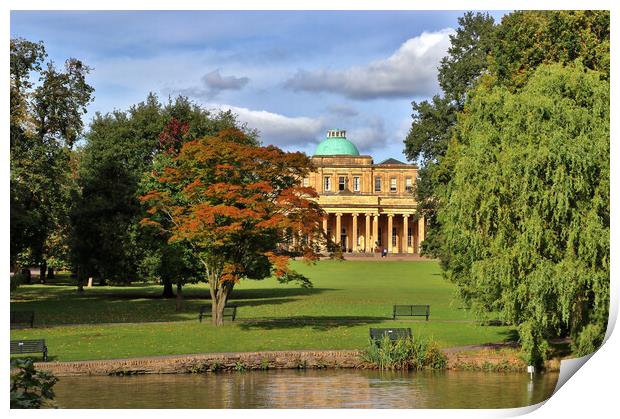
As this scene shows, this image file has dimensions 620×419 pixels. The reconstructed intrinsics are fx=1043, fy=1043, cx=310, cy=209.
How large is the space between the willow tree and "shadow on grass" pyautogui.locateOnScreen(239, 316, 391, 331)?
892 cm

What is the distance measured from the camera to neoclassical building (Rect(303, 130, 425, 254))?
328 ft

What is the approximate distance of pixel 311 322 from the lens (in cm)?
3634

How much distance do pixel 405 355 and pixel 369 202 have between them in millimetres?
75242

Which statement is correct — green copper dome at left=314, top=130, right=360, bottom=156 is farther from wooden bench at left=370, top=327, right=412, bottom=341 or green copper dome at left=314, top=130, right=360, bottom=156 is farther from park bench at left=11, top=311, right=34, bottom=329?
wooden bench at left=370, top=327, right=412, bottom=341

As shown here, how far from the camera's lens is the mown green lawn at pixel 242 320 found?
30.2 m

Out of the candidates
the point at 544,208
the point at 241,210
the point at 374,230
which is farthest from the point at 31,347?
the point at 374,230

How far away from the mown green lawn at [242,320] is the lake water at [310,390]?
2982 millimetres

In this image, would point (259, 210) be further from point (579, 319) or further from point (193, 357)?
point (579, 319)

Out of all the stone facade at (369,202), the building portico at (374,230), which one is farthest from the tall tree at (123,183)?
the building portico at (374,230)

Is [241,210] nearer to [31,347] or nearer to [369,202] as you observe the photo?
[31,347]

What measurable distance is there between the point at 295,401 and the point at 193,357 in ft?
15.6

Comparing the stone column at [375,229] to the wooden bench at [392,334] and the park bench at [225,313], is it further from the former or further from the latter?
the wooden bench at [392,334]

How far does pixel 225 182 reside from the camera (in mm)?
35344

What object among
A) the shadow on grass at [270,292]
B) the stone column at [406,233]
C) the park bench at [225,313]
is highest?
the stone column at [406,233]
